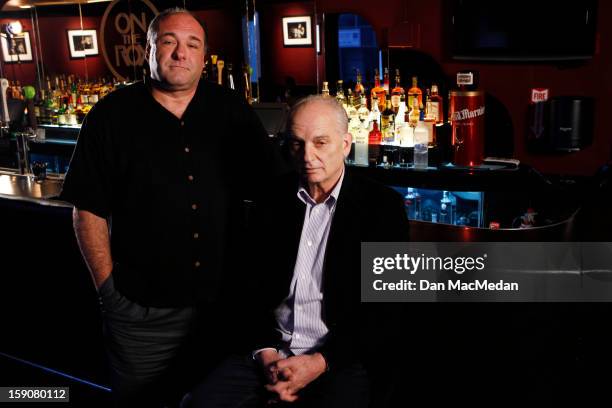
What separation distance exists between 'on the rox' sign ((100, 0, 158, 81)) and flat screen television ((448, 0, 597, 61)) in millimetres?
3250

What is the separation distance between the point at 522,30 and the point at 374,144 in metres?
1.24

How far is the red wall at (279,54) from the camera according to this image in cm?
535

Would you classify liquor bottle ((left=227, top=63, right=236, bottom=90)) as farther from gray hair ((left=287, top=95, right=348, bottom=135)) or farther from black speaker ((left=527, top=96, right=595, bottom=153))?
gray hair ((left=287, top=95, right=348, bottom=135))

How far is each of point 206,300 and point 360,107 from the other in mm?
2411

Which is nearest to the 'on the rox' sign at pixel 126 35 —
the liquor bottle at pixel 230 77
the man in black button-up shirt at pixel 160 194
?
the liquor bottle at pixel 230 77

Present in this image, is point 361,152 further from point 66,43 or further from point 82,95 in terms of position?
point 66,43

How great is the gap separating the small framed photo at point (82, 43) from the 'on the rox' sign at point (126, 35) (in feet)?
1.30

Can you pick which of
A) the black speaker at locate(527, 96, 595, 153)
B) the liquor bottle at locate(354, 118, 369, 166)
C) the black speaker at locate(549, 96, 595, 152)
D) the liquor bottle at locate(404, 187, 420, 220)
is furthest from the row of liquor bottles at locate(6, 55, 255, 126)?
the black speaker at locate(549, 96, 595, 152)

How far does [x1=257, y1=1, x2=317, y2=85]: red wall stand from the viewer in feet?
17.5

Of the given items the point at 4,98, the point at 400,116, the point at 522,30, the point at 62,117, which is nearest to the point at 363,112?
the point at 400,116

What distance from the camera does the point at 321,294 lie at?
2051 millimetres

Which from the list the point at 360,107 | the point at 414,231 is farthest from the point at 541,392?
the point at 360,107

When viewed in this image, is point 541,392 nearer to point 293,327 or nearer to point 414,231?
point 414,231

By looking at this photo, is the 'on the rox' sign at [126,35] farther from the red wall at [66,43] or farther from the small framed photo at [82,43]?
the small framed photo at [82,43]
